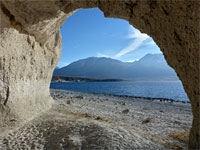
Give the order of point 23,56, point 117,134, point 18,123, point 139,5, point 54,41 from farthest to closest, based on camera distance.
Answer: point 54,41 → point 23,56 → point 18,123 → point 117,134 → point 139,5

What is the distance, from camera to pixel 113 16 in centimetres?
453

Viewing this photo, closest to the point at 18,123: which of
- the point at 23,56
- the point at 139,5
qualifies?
the point at 23,56

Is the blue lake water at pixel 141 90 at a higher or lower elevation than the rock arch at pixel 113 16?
lower

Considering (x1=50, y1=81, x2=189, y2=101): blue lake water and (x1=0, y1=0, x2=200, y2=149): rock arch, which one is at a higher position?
(x1=0, y1=0, x2=200, y2=149): rock arch

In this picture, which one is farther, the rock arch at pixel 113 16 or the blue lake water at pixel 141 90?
the blue lake water at pixel 141 90

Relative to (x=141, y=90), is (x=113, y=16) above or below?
above

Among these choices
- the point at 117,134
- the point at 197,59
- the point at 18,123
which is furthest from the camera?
the point at 18,123

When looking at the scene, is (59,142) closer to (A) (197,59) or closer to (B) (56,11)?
(B) (56,11)

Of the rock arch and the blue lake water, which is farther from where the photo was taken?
the blue lake water

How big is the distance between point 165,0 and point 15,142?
6927 millimetres

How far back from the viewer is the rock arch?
3631mm

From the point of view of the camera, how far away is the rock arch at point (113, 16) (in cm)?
363

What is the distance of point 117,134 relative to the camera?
4734 mm

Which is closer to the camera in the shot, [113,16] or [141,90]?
[113,16]
